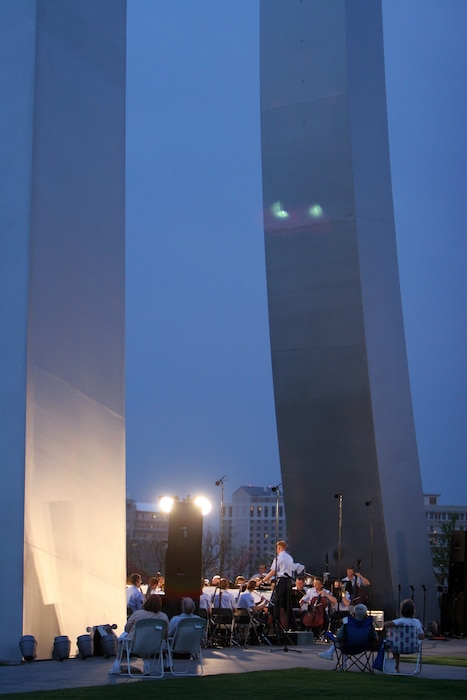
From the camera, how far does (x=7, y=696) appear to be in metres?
6.33

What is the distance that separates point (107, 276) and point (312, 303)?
5.67 meters

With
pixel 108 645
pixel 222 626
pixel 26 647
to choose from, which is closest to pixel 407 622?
pixel 108 645

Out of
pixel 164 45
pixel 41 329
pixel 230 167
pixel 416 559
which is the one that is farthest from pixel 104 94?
pixel 230 167

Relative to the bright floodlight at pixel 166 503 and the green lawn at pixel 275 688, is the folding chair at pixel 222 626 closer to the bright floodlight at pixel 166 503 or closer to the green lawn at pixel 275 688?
the bright floodlight at pixel 166 503

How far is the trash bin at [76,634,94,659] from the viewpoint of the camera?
946 cm

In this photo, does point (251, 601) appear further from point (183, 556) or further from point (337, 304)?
point (337, 304)

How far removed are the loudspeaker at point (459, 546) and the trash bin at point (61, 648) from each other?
836 centimetres

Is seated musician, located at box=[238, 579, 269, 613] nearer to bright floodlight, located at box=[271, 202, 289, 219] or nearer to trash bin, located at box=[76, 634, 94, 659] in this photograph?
trash bin, located at box=[76, 634, 94, 659]

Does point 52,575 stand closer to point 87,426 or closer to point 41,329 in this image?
point 87,426

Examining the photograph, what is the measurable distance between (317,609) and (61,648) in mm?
4567

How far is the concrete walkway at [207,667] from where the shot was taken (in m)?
7.41

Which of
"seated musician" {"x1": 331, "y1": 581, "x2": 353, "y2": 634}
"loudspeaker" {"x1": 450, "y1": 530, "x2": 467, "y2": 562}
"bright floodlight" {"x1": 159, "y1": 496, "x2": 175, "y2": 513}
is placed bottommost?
"seated musician" {"x1": 331, "y1": 581, "x2": 353, "y2": 634}

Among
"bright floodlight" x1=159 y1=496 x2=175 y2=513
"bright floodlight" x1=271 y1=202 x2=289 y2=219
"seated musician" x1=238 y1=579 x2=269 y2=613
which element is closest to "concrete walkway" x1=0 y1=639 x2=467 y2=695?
"seated musician" x1=238 y1=579 x2=269 y2=613

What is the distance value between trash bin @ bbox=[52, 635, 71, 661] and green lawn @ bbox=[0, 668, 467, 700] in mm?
1771
